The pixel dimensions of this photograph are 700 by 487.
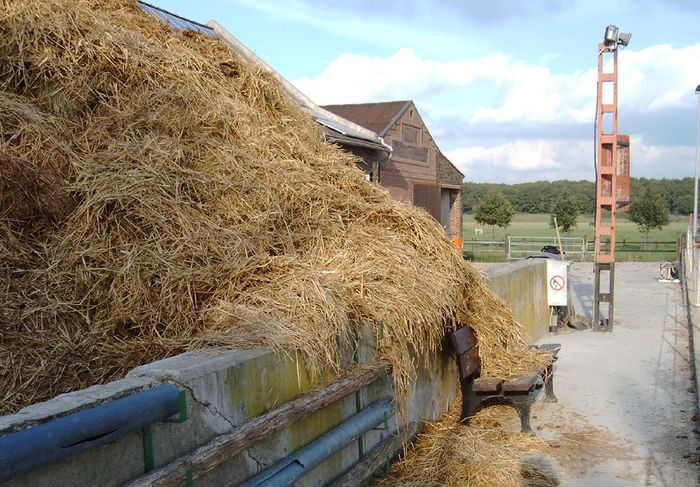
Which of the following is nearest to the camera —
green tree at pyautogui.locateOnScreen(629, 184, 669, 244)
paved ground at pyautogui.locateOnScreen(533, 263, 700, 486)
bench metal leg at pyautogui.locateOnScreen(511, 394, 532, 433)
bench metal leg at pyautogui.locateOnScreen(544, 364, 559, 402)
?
paved ground at pyautogui.locateOnScreen(533, 263, 700, 486)

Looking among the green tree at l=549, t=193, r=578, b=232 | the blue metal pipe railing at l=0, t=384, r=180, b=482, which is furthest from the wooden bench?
the green tree at l=549, t=193, r=578, b=232

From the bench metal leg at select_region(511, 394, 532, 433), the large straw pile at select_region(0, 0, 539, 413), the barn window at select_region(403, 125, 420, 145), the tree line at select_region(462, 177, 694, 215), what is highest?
the tree line at select_region(462, 177, 694, 215)

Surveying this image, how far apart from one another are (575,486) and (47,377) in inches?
149

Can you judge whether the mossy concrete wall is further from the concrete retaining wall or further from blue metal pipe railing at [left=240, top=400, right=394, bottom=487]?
the concrete retaining wall

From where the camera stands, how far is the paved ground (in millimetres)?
5547

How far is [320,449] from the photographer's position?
3.96m

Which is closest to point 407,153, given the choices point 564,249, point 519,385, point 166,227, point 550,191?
point 519,385

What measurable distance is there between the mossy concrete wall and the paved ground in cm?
45

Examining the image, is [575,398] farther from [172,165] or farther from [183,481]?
[183,481]

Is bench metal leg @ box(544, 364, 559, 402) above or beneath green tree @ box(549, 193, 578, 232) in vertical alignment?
beneath

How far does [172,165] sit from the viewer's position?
15.7 ft

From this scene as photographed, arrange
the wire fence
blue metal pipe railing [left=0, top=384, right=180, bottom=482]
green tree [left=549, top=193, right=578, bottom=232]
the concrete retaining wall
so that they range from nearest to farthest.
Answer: blue metal pipe railing [left=0, top=384, right=180, bottom=482] → the concrete retaining wall → the wire fence → green tree [left=549, top=193, right=578, bottom=232]

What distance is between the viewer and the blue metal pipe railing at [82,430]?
7.05 ft

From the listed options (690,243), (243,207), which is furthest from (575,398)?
(690,243)
